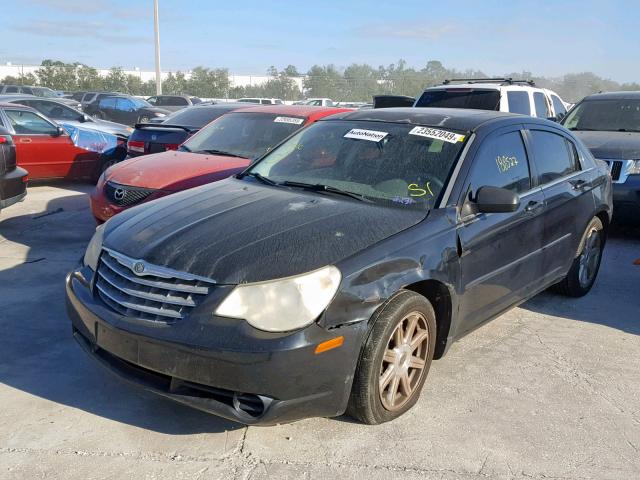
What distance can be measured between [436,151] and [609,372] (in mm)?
1879

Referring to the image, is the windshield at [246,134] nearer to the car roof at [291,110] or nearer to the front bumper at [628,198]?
the car roof at [291,110]

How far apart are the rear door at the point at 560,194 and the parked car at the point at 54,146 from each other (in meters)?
7.81

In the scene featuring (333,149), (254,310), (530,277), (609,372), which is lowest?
(609,372)

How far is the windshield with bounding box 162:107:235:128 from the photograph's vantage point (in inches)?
352

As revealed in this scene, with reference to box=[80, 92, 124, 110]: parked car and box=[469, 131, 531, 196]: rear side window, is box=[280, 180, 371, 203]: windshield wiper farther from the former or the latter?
box=[80, 92, 124, 110]: parked car

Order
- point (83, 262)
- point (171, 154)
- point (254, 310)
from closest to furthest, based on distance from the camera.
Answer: point (254, 310), point (83, 262), point (171, 154)

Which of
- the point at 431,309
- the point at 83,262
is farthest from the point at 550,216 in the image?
the point at 83,262

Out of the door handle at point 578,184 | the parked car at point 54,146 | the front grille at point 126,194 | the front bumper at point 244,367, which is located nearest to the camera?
the front bumper at point 244,367

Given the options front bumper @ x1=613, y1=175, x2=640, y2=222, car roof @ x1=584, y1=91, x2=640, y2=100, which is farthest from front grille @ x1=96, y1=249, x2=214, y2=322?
car roof @ x1=584, y1=91, x2=640, y2=100

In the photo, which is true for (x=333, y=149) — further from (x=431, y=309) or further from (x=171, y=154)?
(x=171, y=154)

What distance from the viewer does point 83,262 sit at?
12.2 feet

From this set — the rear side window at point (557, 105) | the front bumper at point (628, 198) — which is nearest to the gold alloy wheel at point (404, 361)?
the front bumper at point (628, 198)

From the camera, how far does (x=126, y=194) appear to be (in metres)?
6.11

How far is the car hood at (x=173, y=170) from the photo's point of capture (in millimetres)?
6160
